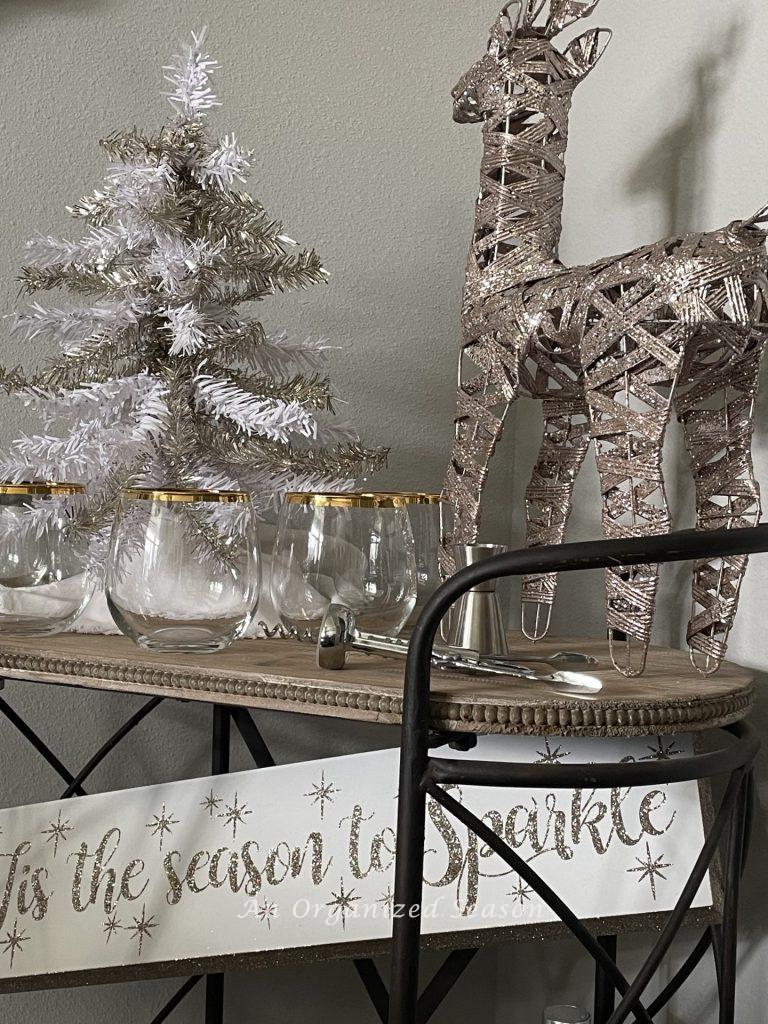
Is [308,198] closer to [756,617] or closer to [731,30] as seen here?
[731,30]

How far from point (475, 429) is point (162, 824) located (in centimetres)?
40

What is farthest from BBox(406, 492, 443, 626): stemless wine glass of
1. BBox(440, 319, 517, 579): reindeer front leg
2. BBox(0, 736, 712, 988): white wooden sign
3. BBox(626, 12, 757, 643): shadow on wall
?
BBox(626, 12, 757, 643): shadow on wall

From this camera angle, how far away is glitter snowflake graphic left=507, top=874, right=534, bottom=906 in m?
0.69

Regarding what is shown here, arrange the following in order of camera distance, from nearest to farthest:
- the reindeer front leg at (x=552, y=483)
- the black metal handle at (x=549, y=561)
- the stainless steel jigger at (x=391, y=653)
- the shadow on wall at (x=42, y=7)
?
the black metal handle at (x=549, y=561) → the stainless steel jigger at (x=391, y=653) → the reindeer front leg at (x=552, y=483) → the shadow on wall at (x=42, y=7)

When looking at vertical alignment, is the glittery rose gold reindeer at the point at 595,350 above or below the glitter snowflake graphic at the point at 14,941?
above

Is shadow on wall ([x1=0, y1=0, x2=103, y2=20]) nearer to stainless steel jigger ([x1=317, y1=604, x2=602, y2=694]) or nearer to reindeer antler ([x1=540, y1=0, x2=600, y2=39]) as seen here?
reindeer antler ([x1=540, y1=0, x2=600, y2=39])

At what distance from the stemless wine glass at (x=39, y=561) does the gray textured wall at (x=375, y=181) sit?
11.8 inches

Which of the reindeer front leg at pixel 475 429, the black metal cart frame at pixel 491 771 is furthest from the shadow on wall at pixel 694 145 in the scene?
the black metal cart frame at pixel 491 771

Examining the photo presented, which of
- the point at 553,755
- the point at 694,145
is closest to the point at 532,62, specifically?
the point at 694,145

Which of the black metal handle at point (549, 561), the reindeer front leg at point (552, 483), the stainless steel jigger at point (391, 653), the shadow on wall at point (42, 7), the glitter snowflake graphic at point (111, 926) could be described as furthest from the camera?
the shadow on wall at point (42, 7)

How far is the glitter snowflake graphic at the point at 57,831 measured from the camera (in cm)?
79

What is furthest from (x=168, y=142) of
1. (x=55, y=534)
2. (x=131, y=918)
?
(x=131, y=918)

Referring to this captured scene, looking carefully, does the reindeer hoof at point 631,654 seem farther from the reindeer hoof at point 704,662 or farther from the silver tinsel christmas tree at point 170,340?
the silver tinsel christmas tree at point 170,340

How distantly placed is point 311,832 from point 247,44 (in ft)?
2.74
